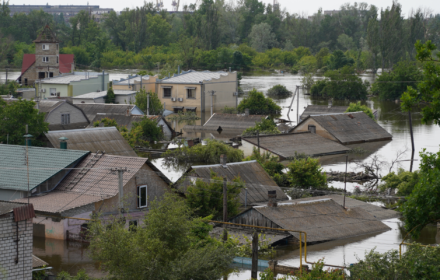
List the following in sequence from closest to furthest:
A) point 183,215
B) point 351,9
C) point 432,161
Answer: point 432,161, point 183,215, point 351,9

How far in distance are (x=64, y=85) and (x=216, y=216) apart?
116 ft

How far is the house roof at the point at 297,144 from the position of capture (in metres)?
32.1

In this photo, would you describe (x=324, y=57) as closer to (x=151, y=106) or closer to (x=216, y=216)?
(x=151, y=106)

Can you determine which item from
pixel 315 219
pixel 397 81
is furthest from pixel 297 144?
pixel 397 81

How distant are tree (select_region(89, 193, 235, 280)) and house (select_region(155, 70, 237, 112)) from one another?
131 feet

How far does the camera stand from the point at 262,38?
4683 inches

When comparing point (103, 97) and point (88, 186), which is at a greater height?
point (103, 97)

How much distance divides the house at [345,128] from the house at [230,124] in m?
4.14

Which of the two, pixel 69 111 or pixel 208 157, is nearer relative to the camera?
pixel 208 157

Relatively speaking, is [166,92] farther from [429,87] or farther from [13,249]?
[429,87]

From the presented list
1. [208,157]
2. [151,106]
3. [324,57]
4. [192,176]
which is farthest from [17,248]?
[324,57]

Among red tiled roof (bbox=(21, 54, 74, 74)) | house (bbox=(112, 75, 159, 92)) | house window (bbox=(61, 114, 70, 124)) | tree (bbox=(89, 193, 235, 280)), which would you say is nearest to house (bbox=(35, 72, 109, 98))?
house (bbox=(112, 75, 159, 92))

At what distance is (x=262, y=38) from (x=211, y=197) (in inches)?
4045

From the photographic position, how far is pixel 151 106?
47.1 meters
